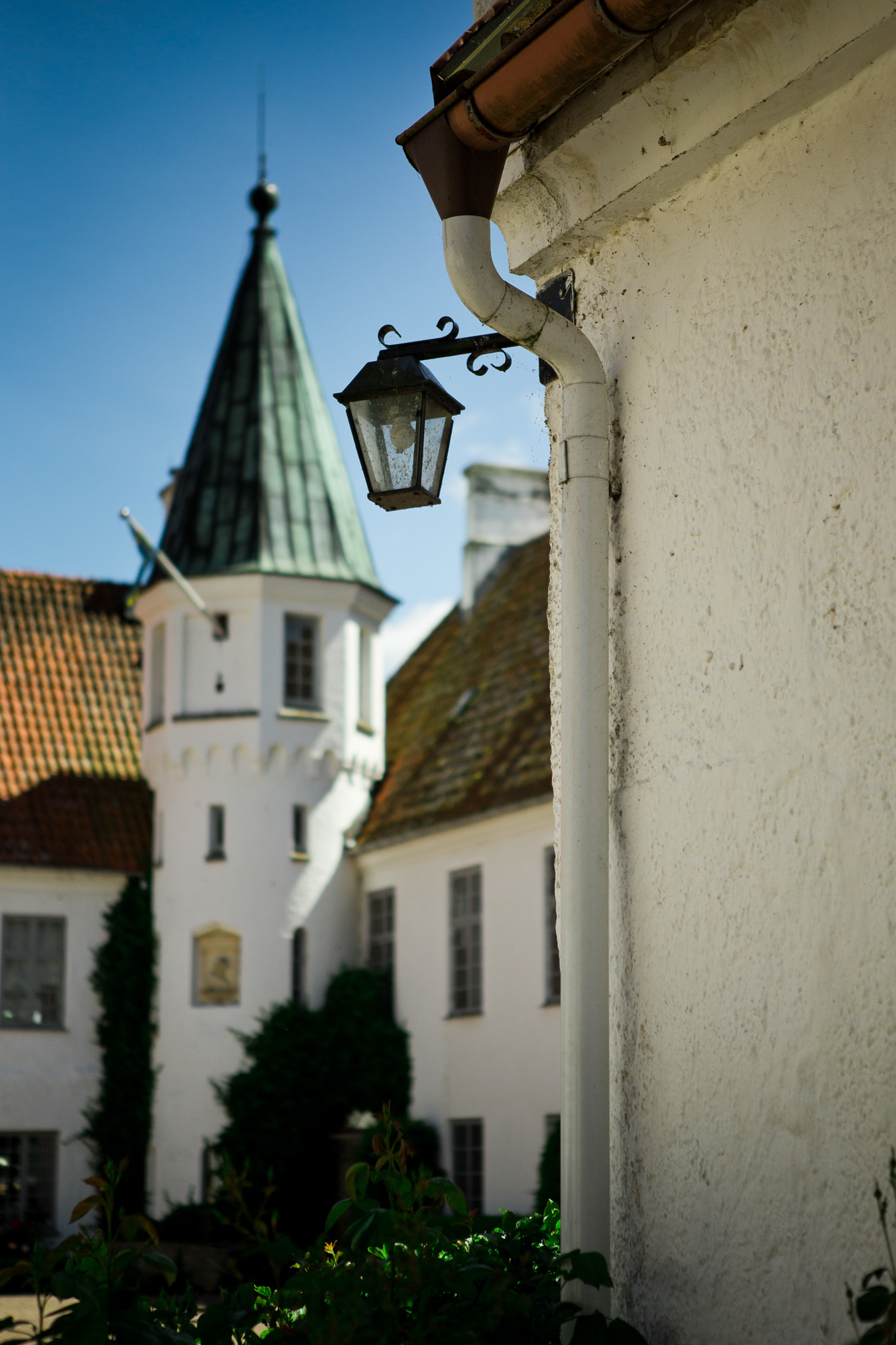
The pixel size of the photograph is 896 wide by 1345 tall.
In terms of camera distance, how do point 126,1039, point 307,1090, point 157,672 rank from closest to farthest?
point 307,1090 → point 126,1039 → point 157,672

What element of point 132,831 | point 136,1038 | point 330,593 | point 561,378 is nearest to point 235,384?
point 330,593

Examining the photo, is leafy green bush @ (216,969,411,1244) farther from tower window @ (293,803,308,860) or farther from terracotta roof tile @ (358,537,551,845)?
terracotta roof tile @ (358,537,551,845)

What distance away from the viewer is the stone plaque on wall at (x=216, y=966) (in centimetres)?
2158

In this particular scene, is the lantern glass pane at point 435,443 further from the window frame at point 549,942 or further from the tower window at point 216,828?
the tower window at point 216,828

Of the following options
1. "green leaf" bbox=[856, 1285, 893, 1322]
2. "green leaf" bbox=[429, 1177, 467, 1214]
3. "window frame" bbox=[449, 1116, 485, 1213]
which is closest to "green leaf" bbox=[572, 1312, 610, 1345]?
"green leaf" bbox=[429, 1177, 467, 1214]

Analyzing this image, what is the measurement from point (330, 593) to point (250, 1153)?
26.6ft

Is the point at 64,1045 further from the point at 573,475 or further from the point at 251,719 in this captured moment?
the point at 573,475

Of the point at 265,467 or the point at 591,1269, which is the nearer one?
the point at 591,1269

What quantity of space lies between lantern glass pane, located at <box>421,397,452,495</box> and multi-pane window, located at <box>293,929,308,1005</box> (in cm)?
1801

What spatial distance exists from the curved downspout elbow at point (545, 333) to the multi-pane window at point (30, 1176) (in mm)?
19676

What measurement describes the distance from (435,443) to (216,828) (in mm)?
18459

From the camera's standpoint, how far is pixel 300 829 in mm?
22516

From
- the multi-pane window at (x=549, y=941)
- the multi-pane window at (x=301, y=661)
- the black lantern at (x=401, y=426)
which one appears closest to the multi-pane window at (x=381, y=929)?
the multi-pane window at (x=301, y=661)

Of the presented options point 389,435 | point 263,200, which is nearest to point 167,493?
point 263,200
